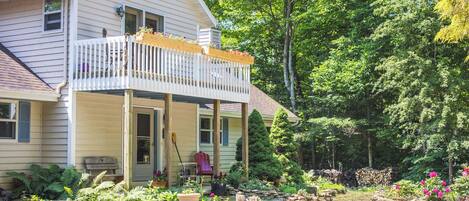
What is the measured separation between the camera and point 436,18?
73.9 ft

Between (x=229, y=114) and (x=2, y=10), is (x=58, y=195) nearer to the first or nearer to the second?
(x=2, y=10)

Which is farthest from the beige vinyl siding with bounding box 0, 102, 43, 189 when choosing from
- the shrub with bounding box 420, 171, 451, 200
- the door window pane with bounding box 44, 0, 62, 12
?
the shrub with bounding box 420, 171, 451, 200

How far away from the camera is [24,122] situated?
14.2 meters

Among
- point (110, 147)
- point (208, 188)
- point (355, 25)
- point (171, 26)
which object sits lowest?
point (208, 188)

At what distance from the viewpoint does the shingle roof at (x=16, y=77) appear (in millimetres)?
13469

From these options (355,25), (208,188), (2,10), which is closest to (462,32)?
(208,188)

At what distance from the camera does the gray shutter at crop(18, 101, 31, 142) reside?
552 inches

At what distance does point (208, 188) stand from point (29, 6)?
6.72 m

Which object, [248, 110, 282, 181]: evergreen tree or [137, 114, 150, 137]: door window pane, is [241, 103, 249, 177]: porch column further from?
[137, 114, 150, 137]: door window pane

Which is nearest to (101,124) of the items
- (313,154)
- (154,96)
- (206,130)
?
(154,96)

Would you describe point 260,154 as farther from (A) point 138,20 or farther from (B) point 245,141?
(A) point 138,20

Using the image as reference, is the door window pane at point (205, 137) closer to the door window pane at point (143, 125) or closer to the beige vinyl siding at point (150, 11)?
the door window pane at point (143, 125)

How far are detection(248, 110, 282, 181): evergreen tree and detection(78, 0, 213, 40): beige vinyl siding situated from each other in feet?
11.4

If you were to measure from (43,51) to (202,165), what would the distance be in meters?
5.66
